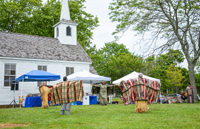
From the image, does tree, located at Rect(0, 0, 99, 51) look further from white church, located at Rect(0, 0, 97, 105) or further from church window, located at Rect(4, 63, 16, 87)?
church window, located at Rect(4, 63, 16, 87)

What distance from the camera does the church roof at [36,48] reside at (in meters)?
19.3

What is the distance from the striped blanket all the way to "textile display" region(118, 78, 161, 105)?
1986 mm

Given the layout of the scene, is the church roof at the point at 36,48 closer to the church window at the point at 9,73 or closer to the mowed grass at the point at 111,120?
the church window at the point at 9,73

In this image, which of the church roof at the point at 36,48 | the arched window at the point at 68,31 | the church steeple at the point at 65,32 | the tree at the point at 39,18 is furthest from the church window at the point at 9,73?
the tree at the point at 39,18

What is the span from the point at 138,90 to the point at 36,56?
13054mm

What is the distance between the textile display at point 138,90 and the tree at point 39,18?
2119 cm

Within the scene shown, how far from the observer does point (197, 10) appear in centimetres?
1878

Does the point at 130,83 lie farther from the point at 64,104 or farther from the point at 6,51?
the point at 6,51

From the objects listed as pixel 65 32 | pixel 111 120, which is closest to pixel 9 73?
pixel 65 32

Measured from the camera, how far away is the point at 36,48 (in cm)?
2116

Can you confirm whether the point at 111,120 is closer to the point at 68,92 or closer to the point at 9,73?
the point at 68,92

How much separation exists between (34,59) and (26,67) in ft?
3.33

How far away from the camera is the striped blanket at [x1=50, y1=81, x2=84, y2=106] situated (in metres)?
9.44

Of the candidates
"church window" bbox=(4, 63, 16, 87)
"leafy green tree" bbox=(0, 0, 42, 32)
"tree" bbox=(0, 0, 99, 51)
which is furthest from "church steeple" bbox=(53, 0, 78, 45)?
"leafy green tree" bbox=(0, 0, 42, 32)
